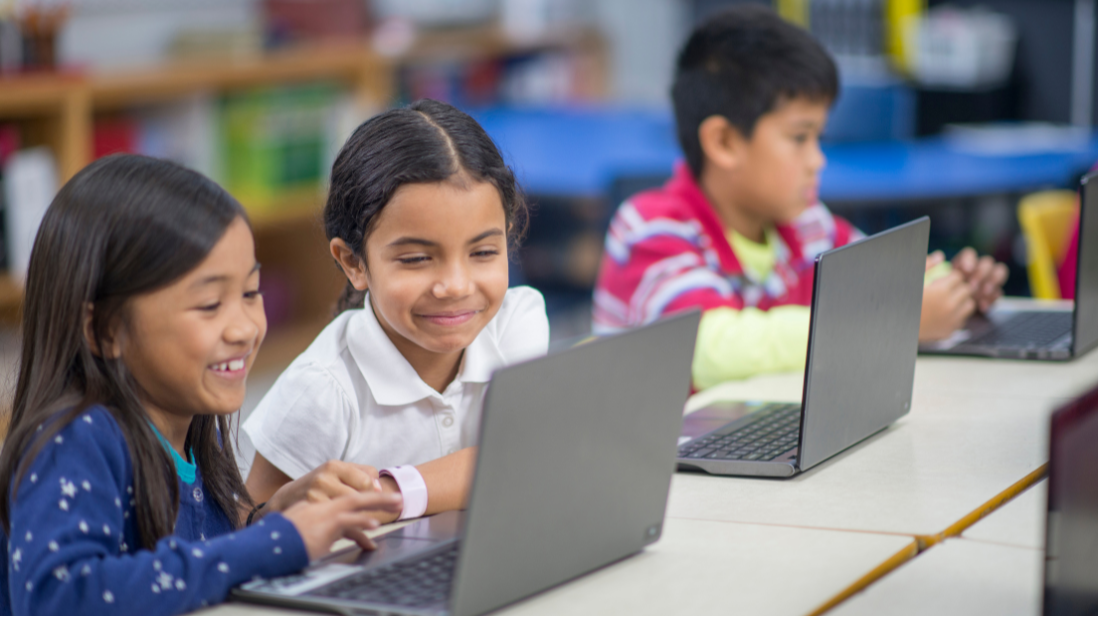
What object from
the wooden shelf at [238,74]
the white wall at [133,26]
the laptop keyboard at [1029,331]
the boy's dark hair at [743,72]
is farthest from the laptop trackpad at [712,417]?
the white wall at [133,26]

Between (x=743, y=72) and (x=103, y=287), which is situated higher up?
(x=743, y=72)

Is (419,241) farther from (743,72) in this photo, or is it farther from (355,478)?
(743,72)

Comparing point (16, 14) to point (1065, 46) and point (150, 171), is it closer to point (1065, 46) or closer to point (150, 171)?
point (150, 171)

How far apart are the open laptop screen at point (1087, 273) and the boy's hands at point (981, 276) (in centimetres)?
18

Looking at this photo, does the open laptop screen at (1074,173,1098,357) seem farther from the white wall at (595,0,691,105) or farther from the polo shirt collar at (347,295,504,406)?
the white wall at (595,0,691,105)

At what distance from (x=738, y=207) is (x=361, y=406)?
910 millimetres

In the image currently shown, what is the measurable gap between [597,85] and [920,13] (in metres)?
1.37

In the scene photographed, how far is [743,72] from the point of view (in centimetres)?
201

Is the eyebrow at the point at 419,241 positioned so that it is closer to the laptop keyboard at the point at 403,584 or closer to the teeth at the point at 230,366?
the teeth at the point at 230,366

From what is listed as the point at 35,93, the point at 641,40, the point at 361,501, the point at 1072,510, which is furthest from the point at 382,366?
the point at 641,40

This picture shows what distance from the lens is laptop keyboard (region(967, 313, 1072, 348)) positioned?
1.82 m

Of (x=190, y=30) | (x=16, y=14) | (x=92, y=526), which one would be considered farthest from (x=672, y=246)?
(x=190, y=30)

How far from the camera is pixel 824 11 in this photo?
4688 mm

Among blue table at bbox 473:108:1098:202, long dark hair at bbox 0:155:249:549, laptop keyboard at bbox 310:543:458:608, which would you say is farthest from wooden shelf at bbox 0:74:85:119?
laptop keyboard at bbox 310:543:458:608
